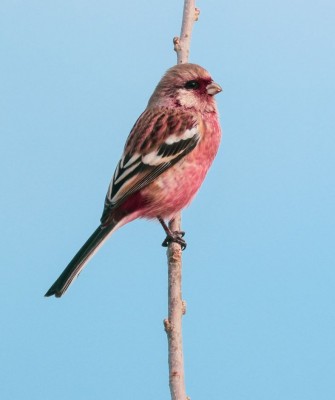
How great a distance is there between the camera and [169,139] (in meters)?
6.52

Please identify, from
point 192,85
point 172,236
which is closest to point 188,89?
point 192,85

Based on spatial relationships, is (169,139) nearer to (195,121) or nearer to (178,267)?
(195,121)

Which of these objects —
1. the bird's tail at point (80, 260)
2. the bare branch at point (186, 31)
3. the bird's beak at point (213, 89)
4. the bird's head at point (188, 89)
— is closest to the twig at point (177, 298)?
the bare branch at point (186, 31)

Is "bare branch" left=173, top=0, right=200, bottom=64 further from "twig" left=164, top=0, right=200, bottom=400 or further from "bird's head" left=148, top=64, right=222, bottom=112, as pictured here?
"bird's head" left=148, top=64, right=222, bottom=112

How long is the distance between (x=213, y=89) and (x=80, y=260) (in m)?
2.44

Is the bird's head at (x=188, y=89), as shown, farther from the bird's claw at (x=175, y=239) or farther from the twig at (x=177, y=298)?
the bird's claw at (x=175, y=239)

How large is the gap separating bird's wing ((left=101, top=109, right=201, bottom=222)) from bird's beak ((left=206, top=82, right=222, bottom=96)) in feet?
1.32

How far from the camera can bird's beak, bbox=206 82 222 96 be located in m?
7.08

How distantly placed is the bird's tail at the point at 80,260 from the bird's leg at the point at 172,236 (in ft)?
1.91

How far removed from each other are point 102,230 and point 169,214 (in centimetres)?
86

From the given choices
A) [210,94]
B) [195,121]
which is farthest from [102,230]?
[210,94]

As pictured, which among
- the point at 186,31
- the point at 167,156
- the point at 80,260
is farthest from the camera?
the point at 186,31

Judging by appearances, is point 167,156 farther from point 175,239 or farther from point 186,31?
point 186,31

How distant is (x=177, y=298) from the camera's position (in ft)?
17.7
